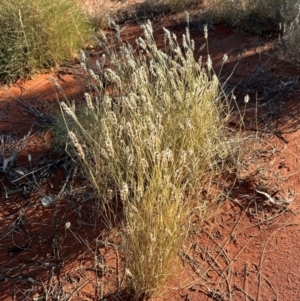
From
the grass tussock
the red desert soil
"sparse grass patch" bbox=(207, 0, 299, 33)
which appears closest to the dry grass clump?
the red desert soil

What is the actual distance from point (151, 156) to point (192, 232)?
21.5 inches

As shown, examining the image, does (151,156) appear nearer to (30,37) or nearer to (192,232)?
(192,232)

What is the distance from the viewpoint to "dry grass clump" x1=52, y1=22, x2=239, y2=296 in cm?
231

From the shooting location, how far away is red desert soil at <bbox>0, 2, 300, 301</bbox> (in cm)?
260

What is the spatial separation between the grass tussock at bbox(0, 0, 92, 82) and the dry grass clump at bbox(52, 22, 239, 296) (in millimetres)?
1322

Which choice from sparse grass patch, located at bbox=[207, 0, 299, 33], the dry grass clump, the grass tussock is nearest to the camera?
the dry grass clump

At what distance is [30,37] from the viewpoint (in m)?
4.87

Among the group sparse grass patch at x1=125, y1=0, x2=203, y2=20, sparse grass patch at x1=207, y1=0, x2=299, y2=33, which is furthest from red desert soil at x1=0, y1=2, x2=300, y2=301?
sparse grass patch at x1=125, y1=0, x2=203, y2=20

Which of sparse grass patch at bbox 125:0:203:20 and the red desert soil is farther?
sparse grass patch at bbox 125:0:203:20

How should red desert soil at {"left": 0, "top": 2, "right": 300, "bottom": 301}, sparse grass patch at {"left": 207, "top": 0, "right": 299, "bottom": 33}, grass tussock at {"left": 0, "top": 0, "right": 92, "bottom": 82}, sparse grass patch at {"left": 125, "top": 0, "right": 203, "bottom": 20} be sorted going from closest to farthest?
red desert soil at {"left": 0, "top": 2, "right": 300, "bottom": 301} < grass tussock at {"left": 0, "top": 0, "right": 92, "bottom": 82} < sparse grass patch at {"left": 207, "top": 0, "right": 299, "bottom": 33} < sparse grass patch at {"left": 125, "top": 0, "right": 203, "bottom": 20}

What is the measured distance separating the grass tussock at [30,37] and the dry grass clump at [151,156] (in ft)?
4.34

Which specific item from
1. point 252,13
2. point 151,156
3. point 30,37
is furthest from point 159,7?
point 151,156

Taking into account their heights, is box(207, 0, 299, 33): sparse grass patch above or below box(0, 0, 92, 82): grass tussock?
below

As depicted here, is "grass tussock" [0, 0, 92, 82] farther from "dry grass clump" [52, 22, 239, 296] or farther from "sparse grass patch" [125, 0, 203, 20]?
"sparse grass patch" [125, 0, 203, 20]
